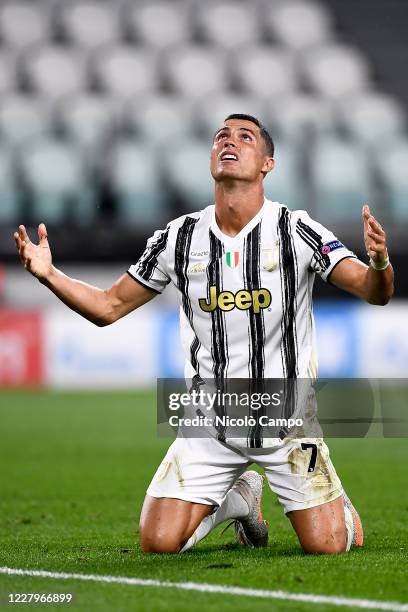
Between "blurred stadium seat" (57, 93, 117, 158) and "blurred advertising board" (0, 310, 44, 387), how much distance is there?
374 cm

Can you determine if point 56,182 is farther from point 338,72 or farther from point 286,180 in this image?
point 338,72

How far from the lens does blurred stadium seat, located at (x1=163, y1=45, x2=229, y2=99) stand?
20.1 metres

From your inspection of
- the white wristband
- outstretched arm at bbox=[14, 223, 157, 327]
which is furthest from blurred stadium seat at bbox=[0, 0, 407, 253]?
the white wristband

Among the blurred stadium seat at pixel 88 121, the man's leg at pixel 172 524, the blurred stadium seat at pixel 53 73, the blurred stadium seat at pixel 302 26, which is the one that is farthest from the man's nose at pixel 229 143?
the blurred stadium seat at pixel 302 26

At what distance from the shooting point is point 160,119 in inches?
742

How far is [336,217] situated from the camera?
1689cm

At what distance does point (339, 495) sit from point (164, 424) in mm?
1033

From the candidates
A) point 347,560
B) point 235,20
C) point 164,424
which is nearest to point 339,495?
point 347,560

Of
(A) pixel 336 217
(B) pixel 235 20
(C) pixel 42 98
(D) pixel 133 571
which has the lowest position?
(D) pixel 133 571

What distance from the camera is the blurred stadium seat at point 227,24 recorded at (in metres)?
21.2

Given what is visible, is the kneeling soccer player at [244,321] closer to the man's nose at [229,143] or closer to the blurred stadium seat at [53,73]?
the man's nose at [229,143]

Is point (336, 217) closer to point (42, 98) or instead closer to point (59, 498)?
point (42, 98)

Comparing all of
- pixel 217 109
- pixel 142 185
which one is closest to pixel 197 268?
pixel 142 185

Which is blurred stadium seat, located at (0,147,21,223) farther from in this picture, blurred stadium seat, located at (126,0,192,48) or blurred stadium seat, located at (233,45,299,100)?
blurred stadium seat, located at (233,45,299,100)
